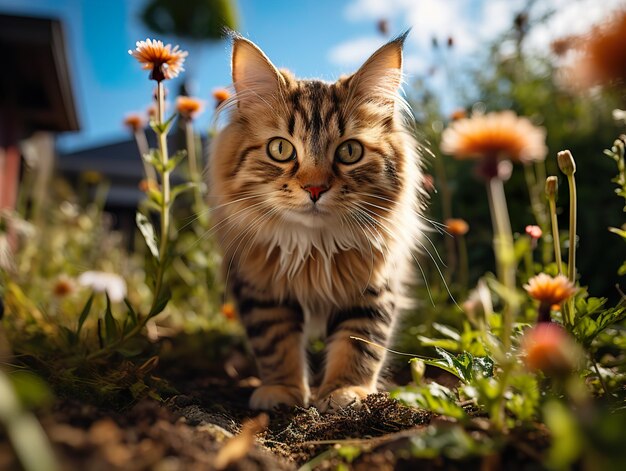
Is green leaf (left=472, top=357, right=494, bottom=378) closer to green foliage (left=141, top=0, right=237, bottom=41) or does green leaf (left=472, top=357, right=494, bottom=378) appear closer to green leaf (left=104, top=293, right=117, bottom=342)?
green leaf (left=104, top=293, right=117, bottom=342)

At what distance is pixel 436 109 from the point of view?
138 inches

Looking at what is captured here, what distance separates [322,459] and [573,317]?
2.52ft

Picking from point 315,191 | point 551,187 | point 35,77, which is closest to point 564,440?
point 551,187

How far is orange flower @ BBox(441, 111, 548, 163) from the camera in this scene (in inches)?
32.3

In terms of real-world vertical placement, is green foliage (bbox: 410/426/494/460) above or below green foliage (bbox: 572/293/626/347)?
below

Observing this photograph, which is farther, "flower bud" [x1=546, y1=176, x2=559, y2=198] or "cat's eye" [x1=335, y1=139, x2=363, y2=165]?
"cat's eye" [x1=335, y1=139, x2=363, y2=165]

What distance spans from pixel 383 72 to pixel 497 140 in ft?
3.58

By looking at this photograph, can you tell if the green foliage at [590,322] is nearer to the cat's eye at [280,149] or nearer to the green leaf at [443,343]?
the green leaf at [443,343]

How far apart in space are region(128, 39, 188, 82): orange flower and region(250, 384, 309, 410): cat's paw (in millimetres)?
1081

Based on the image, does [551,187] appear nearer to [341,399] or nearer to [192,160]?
[341,399]

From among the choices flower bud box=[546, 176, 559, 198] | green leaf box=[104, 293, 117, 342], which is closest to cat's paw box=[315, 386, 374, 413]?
green leaf box=[104, 293, 117, 342]

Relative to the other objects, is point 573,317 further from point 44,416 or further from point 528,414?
point 44,416

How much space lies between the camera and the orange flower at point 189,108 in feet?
6.46

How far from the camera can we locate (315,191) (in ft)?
5.25
